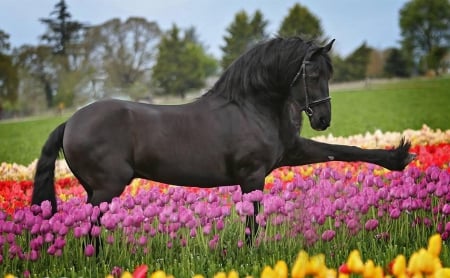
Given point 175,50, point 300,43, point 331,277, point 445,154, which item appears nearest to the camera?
point 331,277

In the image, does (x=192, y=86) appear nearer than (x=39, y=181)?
No

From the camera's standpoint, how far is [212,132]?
3061 millimetres

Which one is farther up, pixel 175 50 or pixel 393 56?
pixel 175 50

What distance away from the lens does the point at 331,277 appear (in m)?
1.63

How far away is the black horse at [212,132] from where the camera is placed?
2898 millimetres

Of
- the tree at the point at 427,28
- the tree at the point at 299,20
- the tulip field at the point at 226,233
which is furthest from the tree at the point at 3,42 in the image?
the tree at the point at 299,20

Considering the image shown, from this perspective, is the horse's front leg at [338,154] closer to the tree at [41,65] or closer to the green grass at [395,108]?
the green grass at [395,108]

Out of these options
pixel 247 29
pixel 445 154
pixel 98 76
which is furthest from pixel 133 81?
pixel 445 154

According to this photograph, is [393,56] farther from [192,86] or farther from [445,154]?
[445,154]

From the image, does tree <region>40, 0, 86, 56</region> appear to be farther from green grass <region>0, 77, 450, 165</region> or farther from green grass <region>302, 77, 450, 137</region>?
green grass <region>302, 77, 450, 137</region>

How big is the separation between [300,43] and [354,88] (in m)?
15.1

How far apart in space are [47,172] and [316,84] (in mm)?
1637

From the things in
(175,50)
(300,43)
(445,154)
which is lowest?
(445,154)

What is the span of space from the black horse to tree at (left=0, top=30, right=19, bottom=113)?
5.15 m
